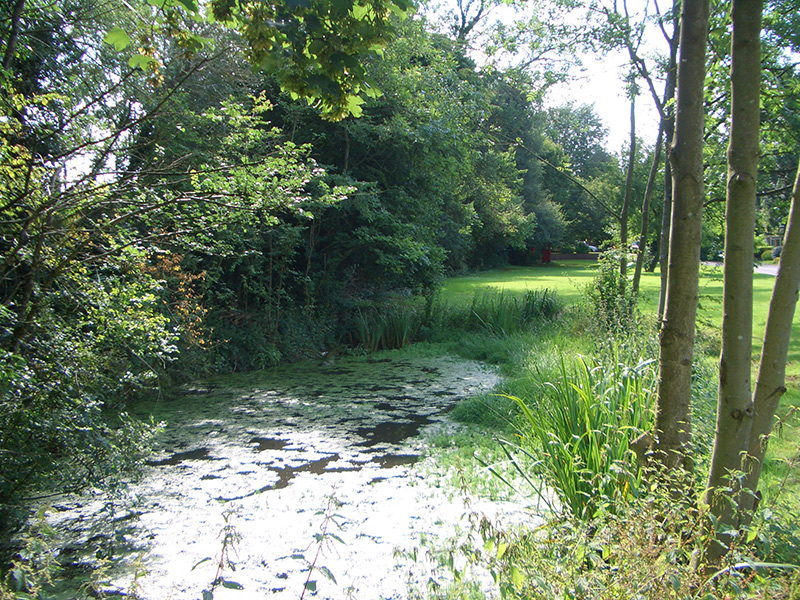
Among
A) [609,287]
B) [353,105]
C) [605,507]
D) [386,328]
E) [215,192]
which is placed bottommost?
[386,328]

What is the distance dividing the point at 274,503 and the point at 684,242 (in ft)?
10.3

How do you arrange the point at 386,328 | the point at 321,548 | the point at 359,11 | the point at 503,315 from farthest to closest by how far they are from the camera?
the point at 386,328, the point at 503,315, the point at 359,11, the point at 321,548

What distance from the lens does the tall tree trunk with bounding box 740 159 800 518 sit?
209 cm

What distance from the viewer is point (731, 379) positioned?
A: 2113 millimetres

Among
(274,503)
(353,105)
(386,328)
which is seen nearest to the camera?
(353,105)

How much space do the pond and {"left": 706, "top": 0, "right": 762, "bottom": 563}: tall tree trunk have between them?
1.47m

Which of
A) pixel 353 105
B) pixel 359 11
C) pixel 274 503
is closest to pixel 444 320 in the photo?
pixel 274 503

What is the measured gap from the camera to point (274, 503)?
4062mm

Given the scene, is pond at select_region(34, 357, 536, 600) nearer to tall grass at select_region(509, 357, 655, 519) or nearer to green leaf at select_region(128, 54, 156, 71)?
tall grass at select_region(509, 357, 655, 519)

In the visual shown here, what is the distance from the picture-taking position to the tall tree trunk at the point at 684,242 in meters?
2.27

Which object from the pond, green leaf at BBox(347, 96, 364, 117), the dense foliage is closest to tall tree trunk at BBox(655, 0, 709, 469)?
the dense foliage

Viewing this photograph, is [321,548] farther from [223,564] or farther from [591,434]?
[591,434]

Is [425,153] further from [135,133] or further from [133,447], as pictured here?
[133,447]

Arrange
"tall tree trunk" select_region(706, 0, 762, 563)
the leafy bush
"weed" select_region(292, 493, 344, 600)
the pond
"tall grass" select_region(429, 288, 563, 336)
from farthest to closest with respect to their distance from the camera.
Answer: "tall grass" select_region(429, 288, 563, 336) → the leafy bush → the pond → "tall tree trunk" select_region(706, 0, 762, 563) → "weed" select_region(292, 493, 344, 600)
